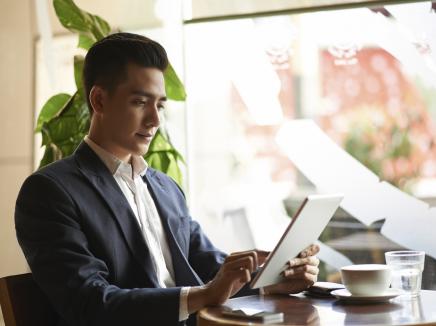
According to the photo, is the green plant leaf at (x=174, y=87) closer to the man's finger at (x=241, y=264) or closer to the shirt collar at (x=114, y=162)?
the shirt collar at (x=114, y=162)

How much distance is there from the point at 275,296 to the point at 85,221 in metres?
0.53

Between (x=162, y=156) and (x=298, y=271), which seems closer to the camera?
(x=298, y=271)

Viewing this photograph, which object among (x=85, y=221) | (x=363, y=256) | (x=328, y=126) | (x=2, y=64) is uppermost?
(x=2, y=64)

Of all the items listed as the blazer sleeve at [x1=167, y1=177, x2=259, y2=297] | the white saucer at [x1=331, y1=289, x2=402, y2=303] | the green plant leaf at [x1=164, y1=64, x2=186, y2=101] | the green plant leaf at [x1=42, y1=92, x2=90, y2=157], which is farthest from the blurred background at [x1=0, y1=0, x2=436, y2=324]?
the white saucer at [x1=331, y1=289, x2=402, y2=303]

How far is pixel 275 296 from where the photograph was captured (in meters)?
2.12

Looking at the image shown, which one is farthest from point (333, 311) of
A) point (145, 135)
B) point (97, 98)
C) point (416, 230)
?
point (416, 230)

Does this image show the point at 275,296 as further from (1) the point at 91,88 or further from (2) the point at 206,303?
(1) the point at 91,88

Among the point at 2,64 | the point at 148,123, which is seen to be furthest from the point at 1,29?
the point at 148,123

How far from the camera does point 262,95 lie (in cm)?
334

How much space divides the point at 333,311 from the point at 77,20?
1.71m

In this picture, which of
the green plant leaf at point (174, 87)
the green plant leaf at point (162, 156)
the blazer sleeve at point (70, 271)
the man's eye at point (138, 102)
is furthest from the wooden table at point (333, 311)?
the green plant leaf at point (174, 87)

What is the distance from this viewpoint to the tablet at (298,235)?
185 cm

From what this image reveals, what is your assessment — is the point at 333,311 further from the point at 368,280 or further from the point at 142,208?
the point at 142,208

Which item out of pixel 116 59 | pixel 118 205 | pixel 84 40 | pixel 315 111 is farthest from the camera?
pixel 315 111
